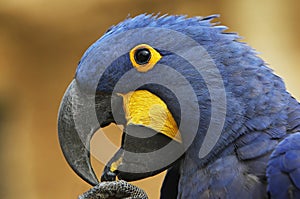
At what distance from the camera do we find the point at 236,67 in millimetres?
1645

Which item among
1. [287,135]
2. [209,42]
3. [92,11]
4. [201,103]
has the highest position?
[92,11]

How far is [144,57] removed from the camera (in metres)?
1.67

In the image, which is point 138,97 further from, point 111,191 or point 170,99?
point 111,191

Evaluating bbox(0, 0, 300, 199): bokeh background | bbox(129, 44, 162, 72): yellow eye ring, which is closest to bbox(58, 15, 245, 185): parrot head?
bbox(129, 44, 162, 72): yellow eye ring

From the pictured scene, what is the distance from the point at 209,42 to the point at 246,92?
0.53 ft

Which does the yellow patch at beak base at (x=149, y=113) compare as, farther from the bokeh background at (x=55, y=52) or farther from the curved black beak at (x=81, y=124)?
the bokeh background at (x=55, y=52)

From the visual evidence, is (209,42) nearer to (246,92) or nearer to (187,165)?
(246,92)

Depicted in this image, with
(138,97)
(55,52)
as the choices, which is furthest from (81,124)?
(55,52)

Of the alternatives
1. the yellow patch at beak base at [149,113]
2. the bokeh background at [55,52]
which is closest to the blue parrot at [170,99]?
the yellow patch at beak base at [149,113]

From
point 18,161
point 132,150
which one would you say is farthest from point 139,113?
point 18,161

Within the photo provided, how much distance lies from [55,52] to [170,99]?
208 centimetres

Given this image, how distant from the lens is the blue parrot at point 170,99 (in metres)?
1.61

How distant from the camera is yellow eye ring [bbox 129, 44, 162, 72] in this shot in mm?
1676

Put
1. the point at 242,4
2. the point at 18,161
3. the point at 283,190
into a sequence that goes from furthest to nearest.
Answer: the point at 18,161, the point at 242,4, the point at 283,190
